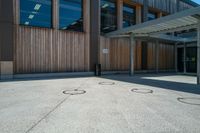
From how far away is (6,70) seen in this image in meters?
12.4

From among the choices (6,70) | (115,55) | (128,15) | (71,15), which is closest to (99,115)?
(6,70)

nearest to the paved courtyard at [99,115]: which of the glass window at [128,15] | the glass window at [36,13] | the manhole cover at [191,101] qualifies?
the manhole cover at [191,101]

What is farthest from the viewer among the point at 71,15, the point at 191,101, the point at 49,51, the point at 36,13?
the point at 71,15

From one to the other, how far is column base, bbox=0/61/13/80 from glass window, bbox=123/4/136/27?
1174cm

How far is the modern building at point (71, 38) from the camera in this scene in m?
12.9

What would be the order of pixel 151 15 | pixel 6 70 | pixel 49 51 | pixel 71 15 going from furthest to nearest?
pixel 151 15
pixel 71 15
pixel 49 51
pixel 6 70

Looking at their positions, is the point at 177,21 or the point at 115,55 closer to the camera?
the point at 177,21

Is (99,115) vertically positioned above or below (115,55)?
below

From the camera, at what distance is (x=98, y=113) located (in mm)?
5074

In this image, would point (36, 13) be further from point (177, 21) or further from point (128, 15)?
point (128, 15)

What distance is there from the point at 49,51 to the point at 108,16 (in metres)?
7.24

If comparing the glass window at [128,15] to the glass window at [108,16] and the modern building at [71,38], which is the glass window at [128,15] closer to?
the modern building at [71,38]

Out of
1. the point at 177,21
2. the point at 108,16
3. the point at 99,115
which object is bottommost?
the point at 99,115

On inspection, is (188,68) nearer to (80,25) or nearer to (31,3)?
(80,25)
